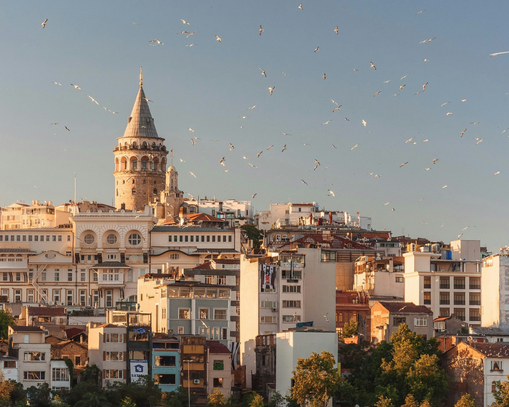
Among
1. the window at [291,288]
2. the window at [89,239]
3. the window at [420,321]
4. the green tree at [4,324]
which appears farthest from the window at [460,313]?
the window at [89,239]

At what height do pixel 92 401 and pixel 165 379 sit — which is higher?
pixel 165 379

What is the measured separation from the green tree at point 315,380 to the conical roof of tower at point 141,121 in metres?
107

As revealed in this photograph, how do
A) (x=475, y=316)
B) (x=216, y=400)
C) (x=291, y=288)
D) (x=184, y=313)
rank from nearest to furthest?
(x=216, y=400)
(x=184, y=313)
(x=291, y=288)
(x=475, y=316)

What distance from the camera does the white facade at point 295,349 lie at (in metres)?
84.0

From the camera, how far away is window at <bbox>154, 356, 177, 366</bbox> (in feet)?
277

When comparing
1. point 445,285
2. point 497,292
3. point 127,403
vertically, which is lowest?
point 127,403

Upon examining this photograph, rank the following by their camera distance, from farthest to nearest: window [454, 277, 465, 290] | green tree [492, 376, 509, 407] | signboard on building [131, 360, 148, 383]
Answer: window [454, 277, 465, 290] → signboard on building [131, 360, 148, 383] → green tree [492, 376, 509, 407]

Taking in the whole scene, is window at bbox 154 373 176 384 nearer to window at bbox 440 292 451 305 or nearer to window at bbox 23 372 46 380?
window at bbox 23 372 46 380

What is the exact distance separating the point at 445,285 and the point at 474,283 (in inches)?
100

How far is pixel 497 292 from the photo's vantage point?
351 feet

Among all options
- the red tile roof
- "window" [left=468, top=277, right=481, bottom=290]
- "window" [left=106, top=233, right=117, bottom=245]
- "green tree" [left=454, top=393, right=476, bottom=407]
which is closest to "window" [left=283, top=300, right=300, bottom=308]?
the red tile roof

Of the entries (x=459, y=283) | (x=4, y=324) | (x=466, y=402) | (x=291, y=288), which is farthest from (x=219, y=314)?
(x=459, y=283)

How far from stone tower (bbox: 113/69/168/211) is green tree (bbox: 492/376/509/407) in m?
105

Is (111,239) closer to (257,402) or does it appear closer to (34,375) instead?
(34,375)
